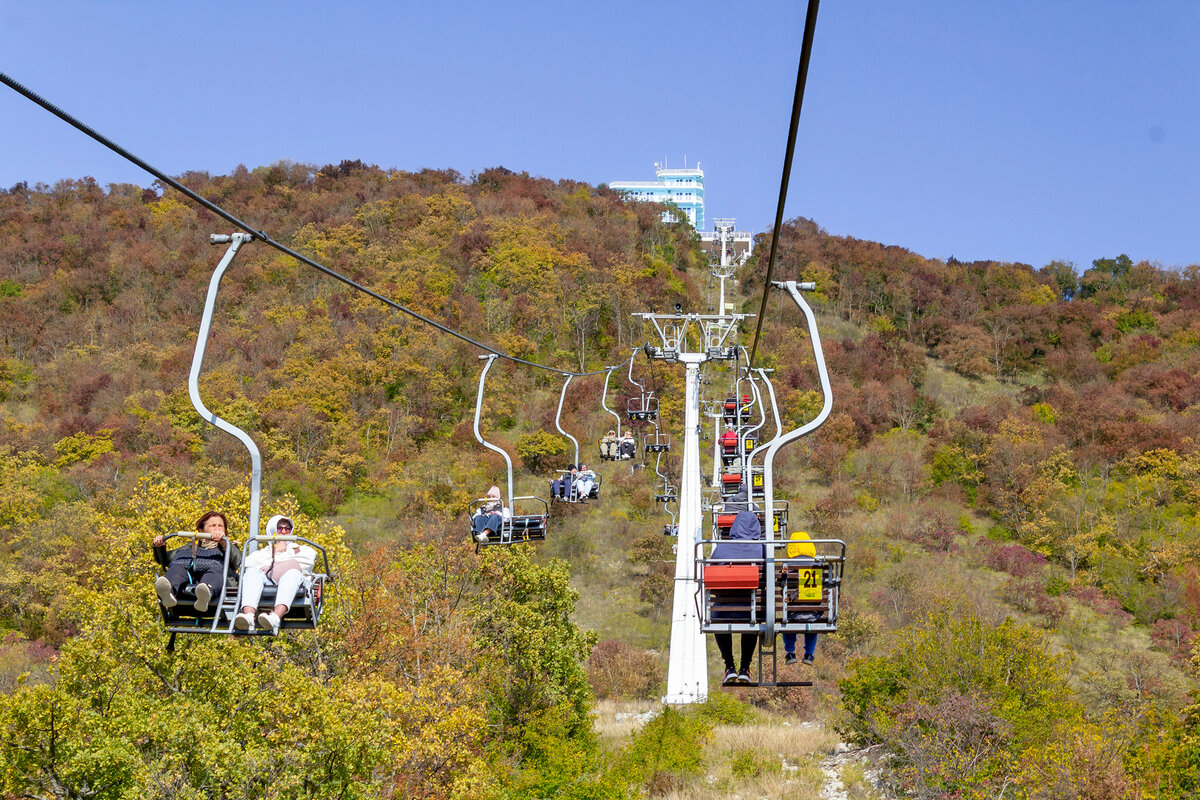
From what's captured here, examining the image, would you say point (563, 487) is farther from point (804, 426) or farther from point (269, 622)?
point (269, 622)

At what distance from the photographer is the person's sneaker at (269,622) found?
703 centimetres

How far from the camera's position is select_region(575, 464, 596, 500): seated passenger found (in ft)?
56.0

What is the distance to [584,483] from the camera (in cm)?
1722

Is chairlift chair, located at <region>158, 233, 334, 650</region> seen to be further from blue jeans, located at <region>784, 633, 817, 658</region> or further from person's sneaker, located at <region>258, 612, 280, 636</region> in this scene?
blue jeans, located at <region>784, 633, 817, 658</region>

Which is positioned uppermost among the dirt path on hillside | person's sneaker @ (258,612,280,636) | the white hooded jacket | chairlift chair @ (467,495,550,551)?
the white hooded jacket

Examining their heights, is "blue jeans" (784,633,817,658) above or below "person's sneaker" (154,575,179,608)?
below

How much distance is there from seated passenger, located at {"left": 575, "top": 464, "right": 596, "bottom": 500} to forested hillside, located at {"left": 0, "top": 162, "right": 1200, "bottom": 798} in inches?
198

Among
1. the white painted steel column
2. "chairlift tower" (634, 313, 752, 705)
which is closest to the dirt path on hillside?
"chairlift tower" (634, 313, 752, 705)

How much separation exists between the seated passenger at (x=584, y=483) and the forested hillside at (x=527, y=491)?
16.5 ft

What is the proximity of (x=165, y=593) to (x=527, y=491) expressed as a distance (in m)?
39.1

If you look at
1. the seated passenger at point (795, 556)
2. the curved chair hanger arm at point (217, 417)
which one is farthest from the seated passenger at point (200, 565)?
the seated passenger at point (795, 556)

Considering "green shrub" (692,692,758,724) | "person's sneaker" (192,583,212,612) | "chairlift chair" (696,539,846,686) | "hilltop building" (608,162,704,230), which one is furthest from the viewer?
"hilltop building" (608,162,704,230)

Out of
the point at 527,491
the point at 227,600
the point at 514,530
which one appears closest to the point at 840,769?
the point at 514,530

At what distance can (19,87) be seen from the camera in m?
4.23
